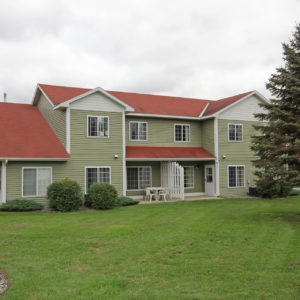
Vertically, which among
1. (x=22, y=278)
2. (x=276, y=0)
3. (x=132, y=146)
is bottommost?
(x=22, y=278)

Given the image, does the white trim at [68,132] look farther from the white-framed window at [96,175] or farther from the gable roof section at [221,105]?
the gable roof section at [221,105]

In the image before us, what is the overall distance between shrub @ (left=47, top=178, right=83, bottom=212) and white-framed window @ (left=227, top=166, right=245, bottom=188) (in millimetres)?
11190

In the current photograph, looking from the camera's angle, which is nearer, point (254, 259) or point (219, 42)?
point (254, 259)

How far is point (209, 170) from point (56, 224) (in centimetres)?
1364

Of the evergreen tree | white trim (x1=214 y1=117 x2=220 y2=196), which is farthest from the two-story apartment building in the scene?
the evergreen tree

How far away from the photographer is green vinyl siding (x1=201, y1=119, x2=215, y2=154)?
24183 mm

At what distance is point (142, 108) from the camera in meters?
23.6

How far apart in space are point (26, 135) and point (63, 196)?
4.89 m

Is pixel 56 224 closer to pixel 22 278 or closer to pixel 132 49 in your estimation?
pixel 22 278

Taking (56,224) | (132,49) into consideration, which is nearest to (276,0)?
(132,49)

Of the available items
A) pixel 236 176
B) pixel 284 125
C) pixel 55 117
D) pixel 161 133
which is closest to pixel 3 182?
pixel 55 117

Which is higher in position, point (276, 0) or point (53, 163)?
point (276, 0)

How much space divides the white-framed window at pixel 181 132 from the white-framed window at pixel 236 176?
140 inches

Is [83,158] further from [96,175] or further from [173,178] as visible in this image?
[173,178]
